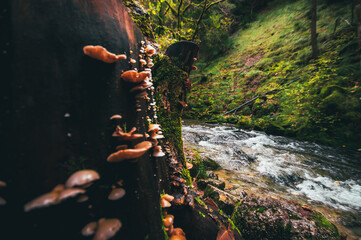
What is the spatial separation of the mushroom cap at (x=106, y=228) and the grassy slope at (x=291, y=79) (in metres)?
9.84

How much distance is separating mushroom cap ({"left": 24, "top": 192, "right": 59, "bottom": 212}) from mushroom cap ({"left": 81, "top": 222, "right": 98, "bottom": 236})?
227 millimetres

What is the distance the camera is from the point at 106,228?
814mm

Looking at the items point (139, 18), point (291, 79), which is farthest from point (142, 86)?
point (291, 79)

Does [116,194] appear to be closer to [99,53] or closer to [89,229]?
[89,229]

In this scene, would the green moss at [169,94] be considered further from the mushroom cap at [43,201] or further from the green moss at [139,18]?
the mushroom cap at [43,201]

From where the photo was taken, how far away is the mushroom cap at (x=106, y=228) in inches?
30.5

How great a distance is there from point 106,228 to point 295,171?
6477mm

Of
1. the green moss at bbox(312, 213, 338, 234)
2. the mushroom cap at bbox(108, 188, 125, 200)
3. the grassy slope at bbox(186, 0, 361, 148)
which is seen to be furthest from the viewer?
the grassy slope at bbox(186, 0, 361, 148)

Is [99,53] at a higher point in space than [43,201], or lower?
higher

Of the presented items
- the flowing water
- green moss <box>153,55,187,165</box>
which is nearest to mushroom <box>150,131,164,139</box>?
green moss <box>153,55,187,165</box>

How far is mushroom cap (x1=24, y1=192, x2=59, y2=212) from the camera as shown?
643 millimetres

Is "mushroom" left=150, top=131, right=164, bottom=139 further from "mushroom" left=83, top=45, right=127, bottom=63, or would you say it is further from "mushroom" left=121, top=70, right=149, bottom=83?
"mushroom" left=83, top=45, right=127, bottom=63

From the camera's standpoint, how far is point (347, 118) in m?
6.97

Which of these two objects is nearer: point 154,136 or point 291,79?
point 154,136
